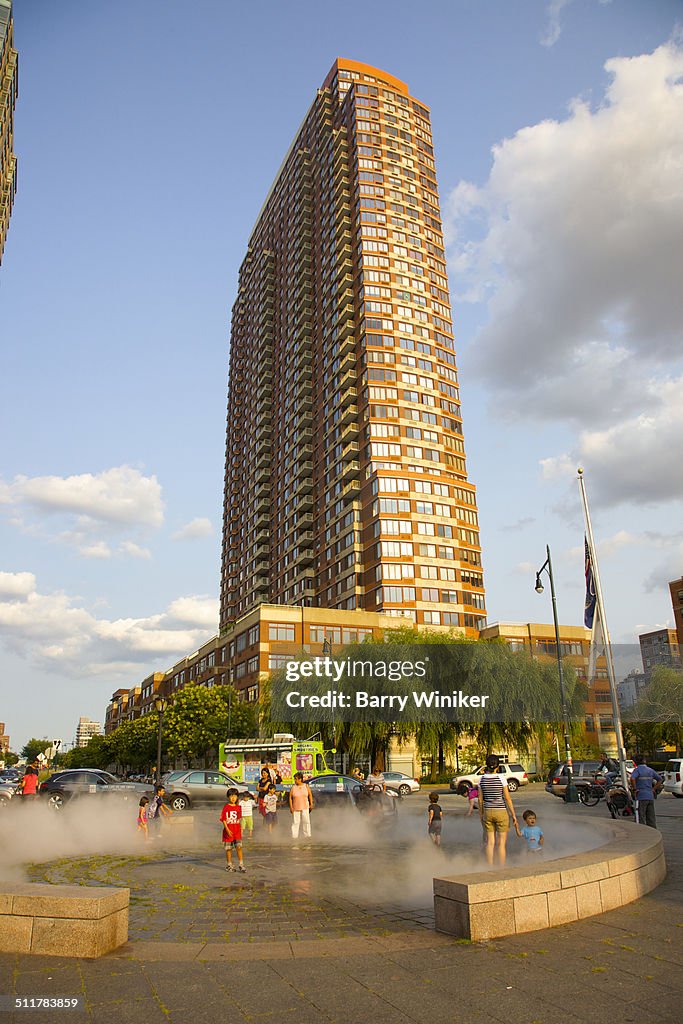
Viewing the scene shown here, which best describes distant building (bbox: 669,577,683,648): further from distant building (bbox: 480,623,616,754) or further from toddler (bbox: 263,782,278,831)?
toddler (bbox: 263,782,278,831)

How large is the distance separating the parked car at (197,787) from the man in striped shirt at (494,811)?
2157 centimetres

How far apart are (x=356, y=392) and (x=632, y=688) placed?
155ft

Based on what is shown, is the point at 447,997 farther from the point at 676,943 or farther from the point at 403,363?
the point at 403,363

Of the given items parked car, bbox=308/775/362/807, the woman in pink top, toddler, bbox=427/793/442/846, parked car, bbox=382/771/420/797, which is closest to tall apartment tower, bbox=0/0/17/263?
parked car, bbox=308/775/362/807

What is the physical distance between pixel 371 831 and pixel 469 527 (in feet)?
216

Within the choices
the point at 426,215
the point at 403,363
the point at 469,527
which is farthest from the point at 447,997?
the point at 426,215

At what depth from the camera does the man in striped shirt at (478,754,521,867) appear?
11.6 meters

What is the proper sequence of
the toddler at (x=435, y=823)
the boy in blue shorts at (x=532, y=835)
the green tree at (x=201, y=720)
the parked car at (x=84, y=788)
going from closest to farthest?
1. the boy in blue shorts at (x=532, y=835)
2. the toddler at (x=435, y=823)
3. the parked car at (x=84, y=788)
4. the green tree at (x=201, y=720)

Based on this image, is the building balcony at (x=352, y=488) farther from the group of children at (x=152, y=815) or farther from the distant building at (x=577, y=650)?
the group of children at (x=152, y=815)

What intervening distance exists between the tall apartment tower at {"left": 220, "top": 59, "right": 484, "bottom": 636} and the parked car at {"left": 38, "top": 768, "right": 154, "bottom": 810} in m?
48.2

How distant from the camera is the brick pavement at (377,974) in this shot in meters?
5.20

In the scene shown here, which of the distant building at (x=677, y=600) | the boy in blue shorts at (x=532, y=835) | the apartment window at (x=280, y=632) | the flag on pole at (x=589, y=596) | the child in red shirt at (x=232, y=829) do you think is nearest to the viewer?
the boy in blue shorts at (x=532, y=835)

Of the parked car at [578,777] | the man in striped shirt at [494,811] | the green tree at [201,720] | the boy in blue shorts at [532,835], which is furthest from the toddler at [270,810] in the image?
the green tree at [201,720]

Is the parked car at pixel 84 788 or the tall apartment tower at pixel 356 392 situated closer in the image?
the parked car at pixel 84 788
